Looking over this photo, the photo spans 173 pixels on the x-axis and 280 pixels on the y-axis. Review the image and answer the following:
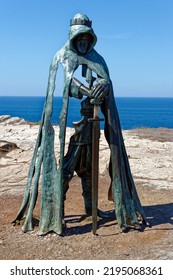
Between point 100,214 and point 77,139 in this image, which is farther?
point 100,214

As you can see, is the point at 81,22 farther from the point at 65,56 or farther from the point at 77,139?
the point at 77,139

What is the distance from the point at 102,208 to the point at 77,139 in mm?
1613

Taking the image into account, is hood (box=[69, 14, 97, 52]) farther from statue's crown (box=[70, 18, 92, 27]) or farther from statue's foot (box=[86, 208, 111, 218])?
statue's foot (box=[86, 208, 111, 218])

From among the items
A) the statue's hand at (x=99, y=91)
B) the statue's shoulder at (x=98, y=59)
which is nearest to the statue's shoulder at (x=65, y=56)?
the statue's shoulder at (x=98, y=59)

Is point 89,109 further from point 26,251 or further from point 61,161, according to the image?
point 26,251

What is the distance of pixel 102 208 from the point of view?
21.9 ft

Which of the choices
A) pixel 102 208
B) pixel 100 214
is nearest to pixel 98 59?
pixel 100 214

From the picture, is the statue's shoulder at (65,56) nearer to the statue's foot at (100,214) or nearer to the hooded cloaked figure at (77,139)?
the hooded cloaked figure at (77,139)

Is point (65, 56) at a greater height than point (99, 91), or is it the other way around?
point (65, 56)

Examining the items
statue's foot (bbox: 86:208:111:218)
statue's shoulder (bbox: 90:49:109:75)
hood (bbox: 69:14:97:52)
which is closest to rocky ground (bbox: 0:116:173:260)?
statue's foot (bbox: 86:208:111:218)

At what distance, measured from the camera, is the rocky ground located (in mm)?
4945

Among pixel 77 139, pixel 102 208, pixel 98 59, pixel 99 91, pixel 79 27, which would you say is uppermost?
pixel 79 27

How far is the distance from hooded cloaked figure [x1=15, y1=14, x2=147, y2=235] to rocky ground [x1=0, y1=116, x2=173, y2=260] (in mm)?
241

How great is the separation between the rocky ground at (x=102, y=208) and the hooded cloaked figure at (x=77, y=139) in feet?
0.79
